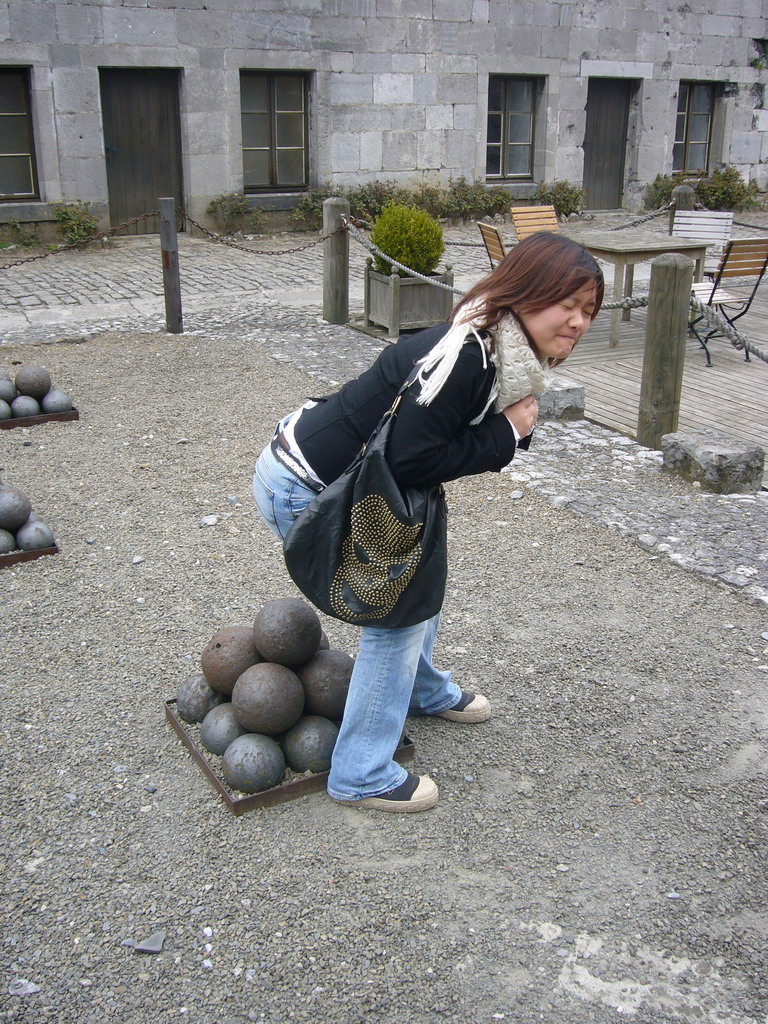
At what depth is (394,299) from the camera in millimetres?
9742

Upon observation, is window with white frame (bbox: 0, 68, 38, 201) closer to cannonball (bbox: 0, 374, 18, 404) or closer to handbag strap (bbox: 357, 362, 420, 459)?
cannonball (bbox: 0, 374, 18, 404)

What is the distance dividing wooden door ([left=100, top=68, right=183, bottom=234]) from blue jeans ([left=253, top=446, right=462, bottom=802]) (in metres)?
13.3

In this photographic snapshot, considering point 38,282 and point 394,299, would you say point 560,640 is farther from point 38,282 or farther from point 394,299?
point 38,282

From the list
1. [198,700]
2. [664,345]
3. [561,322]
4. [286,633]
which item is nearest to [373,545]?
[286,633]

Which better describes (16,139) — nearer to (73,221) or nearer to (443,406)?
(73,221)

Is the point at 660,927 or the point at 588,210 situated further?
the point at 588,210

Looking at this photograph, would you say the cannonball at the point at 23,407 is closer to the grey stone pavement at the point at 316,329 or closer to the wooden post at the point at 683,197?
the grey stone pavement at the point at 316,329

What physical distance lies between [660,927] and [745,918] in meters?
0.25

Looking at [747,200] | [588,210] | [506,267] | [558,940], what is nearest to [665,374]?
[506,267]

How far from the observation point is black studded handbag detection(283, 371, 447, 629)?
278cm

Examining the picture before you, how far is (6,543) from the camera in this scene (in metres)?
5.14

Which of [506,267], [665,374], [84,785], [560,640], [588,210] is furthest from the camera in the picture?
[588,210]

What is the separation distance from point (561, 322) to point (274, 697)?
4.86 feet

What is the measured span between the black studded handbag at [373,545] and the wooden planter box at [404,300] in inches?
279
